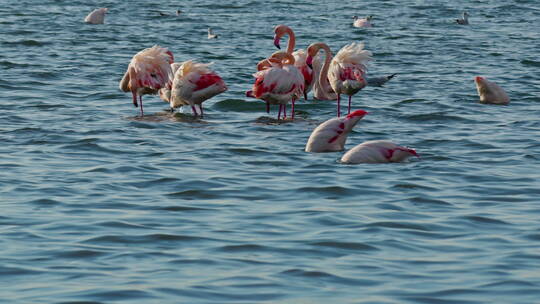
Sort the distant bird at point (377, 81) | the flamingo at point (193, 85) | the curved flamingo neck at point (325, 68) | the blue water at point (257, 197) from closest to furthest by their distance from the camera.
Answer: the blue water at point (257, 197)
the flamingo at point (193, 85)
the curved flamingo neck at point (325, 68)
the distant bird at point (377, 81)

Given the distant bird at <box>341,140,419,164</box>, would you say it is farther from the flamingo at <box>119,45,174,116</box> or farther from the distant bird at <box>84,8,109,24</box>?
the distant bird at <box>84,8,109,24</box>

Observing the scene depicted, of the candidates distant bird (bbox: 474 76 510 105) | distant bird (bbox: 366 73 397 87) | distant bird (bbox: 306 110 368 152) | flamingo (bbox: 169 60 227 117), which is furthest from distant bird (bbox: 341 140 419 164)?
distant bird (bbox: 366 73 397 87)

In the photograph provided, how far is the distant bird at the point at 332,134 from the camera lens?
12352 mm

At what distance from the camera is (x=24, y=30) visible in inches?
1077

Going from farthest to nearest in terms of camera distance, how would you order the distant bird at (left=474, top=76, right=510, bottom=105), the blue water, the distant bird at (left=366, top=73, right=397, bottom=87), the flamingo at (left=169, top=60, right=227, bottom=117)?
the distant bird at (left=366, top=73, right=397, bottom=87)
the distant bird at (left=474, top=76, right=510, bottom=105)
the flamingo at (left=169, top=60, right=227, bottom=117)
the blue water

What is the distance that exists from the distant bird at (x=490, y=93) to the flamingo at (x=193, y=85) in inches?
155

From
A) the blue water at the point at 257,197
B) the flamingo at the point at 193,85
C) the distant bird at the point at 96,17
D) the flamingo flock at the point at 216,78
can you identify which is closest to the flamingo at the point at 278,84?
the flamingo flock at the point at 216,78

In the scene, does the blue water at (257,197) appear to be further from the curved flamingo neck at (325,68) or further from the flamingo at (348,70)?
the flamingo at (348,70)

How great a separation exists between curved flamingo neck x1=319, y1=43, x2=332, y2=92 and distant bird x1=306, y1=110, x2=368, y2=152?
12.8 ft

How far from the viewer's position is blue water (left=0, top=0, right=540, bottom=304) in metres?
7.26

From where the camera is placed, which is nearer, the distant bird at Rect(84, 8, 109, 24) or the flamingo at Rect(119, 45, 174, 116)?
the flamingo at Rect(119, 45, 174, 116)

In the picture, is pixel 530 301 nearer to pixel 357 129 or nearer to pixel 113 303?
pixel 113 303

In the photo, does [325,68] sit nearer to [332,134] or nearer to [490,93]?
[490,93]

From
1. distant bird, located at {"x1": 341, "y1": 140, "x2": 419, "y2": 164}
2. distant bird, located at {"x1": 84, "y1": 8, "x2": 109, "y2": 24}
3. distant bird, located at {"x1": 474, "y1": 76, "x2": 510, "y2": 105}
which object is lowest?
distant bird, located at {"x1": 84, "y1": 8, "x2": 109, "y2": 24}
